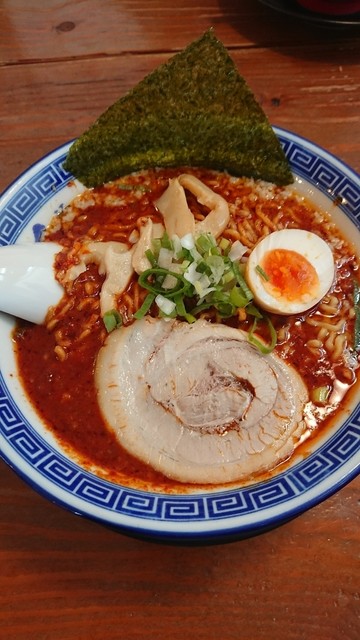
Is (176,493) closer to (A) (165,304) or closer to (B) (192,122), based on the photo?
(A) (165,304)

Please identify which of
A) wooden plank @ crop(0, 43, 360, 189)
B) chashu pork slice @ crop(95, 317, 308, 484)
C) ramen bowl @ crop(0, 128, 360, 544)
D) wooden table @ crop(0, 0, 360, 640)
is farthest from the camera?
wooden plank @ crop(0, 43, 360, 189)

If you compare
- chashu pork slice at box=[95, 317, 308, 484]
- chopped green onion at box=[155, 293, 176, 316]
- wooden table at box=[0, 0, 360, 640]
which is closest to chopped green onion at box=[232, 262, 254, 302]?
chashu pork slice at box=[95, 317, 308, 484]

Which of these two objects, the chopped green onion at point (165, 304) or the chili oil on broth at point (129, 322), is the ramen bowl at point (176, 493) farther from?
the chopped green onion at point (165, 304)

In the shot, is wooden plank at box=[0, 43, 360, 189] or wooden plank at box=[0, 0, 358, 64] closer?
wooden plank at box=[0, 43, 360, 189]

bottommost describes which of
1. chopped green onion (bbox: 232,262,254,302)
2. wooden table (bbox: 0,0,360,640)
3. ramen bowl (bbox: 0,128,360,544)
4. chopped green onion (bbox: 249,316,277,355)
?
wooden table (bbox: 0,0,360,640)

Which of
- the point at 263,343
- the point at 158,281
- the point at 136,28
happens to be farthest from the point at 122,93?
the point at 263,343

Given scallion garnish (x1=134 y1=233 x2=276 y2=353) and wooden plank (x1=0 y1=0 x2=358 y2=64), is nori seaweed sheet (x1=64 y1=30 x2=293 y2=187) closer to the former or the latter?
scallion garnish (x1=134 y1=233 x2=276 y2=353)

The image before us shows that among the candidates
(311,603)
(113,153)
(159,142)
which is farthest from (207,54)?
(311,603)
